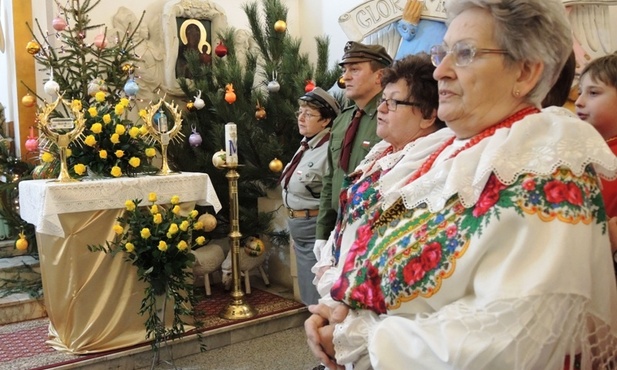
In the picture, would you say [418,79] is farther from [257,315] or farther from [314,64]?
[314,64]

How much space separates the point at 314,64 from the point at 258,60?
0.53m

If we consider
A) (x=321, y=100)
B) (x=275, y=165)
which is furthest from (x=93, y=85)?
(x=321, y=100)

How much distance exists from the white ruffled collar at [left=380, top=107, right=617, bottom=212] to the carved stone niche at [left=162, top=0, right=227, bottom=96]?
4216mm

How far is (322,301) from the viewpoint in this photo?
4.11 ft

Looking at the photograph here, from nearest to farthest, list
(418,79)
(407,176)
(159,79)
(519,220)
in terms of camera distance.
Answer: (519,220), (407,176), (418,79), (159,79)

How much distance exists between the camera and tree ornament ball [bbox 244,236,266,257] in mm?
4258

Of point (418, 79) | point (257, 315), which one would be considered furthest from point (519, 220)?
point (257, 315)

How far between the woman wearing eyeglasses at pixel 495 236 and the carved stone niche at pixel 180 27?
4.12 m

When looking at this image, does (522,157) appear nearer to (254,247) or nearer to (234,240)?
(234,240)

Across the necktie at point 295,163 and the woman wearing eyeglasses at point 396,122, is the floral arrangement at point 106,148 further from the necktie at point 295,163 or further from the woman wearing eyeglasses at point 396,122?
the woman wearing eyeglasses at point 396,122

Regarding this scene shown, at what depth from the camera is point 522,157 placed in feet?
2.94

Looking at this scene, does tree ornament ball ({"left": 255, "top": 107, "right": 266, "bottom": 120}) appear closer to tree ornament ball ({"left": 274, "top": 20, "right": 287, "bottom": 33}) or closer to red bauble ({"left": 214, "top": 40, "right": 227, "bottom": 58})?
red bauble ({"left": 214, "top": 40, "right": 227, "bottom": 58})

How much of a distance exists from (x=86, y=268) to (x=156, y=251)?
494 mm

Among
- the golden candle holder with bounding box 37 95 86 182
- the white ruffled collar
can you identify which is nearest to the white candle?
the golden candle holder with bounding box 37 95 86 182
